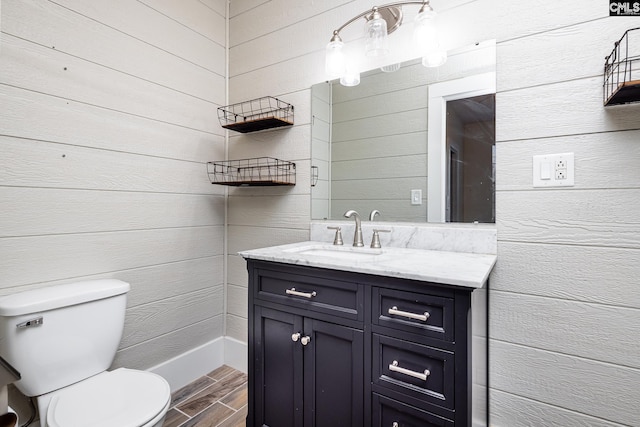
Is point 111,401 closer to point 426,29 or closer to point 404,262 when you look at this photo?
point 404,262

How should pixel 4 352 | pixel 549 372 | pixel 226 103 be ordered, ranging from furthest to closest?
pixel 226 103
pixel 549 372
pixel 4 352

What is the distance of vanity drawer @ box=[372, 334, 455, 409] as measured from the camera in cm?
99

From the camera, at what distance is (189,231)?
2.03 metres

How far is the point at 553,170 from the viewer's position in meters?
1.26

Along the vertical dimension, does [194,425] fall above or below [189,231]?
below

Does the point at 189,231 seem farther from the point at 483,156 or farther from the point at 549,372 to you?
the point at 549,372

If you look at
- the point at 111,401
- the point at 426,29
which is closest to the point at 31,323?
the point at 111,401

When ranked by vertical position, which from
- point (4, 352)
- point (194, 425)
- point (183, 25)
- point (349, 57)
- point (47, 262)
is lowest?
point (194, 425)

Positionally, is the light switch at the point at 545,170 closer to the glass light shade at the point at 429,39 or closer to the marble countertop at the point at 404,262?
the marble countertop at the point at 404,262

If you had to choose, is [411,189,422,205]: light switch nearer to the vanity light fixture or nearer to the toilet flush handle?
the vanity light fixture

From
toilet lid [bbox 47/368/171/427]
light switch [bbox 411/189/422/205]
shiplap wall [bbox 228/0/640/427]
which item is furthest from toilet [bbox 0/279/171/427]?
shiplap wall [bbox 228/0/640/427]

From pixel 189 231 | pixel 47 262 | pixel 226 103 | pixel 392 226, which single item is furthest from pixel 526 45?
pixel 47 262

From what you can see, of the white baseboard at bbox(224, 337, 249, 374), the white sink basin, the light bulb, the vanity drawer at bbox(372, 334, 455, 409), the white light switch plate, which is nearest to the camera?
the vanity drawer at bbox(372, 334, 455, 409)

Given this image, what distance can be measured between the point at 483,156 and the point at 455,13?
66 centimetres
